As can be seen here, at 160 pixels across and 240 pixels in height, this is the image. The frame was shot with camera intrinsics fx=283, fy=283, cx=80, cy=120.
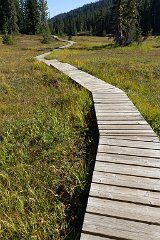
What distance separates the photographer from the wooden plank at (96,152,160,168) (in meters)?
4.27

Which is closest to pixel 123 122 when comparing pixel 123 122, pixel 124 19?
pixel 123 122

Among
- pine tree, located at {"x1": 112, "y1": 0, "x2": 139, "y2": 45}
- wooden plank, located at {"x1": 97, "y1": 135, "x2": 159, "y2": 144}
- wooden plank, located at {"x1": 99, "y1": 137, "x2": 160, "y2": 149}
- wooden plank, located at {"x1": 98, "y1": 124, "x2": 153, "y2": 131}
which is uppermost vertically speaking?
pine tree, located at {"x1": 112, "y1": 0, "x2": 139, "y2": 45}

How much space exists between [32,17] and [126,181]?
8128cm

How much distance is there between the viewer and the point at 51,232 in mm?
3303

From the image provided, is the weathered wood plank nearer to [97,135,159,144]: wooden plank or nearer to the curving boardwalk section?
the curving boardwalk section

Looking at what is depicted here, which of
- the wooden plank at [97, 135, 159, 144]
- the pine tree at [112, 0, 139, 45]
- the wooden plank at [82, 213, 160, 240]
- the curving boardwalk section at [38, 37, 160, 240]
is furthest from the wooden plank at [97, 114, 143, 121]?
the pine tree at [112, 0, 139, 45]

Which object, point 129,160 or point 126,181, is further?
point 129,160

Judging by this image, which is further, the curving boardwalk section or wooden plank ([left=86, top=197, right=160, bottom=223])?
wooden plank ([left=86, top=197, right=160, bottom=223])

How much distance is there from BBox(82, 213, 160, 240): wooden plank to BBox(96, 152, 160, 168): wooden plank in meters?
1.34

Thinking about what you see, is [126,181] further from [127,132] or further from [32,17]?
[32,17]

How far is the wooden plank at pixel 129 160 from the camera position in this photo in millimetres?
4266

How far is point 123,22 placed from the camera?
47531mm

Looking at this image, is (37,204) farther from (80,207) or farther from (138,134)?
(138,134)

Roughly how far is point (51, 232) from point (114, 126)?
316 centimetres
